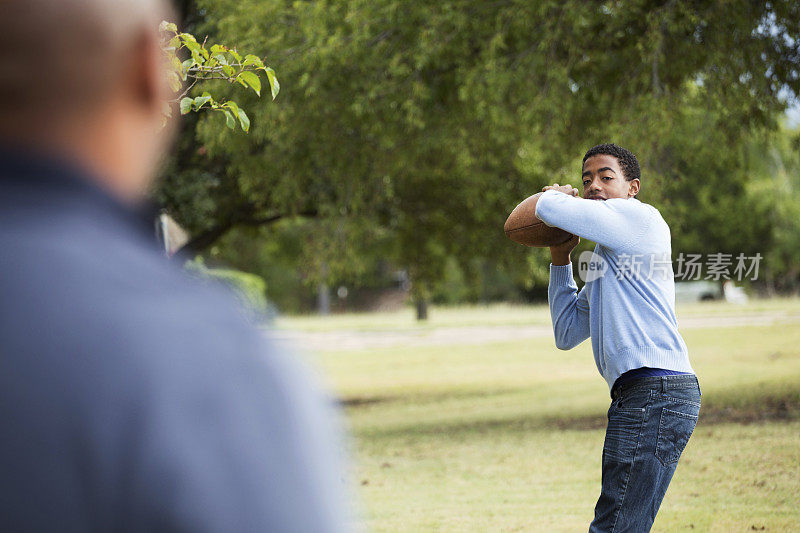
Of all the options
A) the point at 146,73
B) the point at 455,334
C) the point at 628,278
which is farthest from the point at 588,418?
the point at 455,334

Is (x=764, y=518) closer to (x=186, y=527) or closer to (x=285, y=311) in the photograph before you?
(x=186, y=527)

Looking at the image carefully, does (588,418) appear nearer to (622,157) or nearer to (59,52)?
(622,157)

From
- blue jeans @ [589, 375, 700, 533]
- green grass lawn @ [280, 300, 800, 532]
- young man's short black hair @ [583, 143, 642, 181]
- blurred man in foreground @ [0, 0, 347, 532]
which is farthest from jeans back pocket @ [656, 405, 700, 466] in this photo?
green grass lawn @ [280, 300, 800, 532]

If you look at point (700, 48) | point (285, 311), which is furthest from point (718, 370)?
point (285, 311)

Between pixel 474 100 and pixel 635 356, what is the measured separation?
300 inches

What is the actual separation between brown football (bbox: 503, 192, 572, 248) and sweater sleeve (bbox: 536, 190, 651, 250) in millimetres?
424

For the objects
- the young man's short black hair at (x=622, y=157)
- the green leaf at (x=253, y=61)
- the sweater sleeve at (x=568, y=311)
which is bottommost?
the sweater sleeve at (x=568, y=311)

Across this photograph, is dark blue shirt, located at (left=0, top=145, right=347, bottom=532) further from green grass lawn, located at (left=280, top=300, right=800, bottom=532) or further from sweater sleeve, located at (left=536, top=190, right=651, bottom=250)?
green grass lawn, located at (left=280, top=300, right=800, bottom=532)

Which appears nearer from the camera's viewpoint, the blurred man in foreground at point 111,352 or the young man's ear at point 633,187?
the blurred man in foreground at point 111,352

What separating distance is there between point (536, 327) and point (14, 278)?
33.2 meters

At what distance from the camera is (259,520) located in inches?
29.7

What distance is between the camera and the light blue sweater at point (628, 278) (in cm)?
368

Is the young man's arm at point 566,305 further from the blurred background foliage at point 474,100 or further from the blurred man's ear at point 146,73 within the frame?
the blurred background foliage at point 474,100

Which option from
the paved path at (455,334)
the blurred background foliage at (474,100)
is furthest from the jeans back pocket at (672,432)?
the paved path at (455,334)
